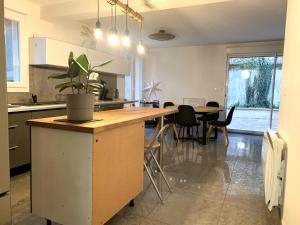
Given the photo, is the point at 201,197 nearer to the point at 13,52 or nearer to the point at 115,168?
the point at 115,168

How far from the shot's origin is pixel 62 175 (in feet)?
5.82

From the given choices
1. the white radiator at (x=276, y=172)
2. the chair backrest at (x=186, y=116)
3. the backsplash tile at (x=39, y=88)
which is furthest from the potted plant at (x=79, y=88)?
the chair backrest at (x=186, y=116)

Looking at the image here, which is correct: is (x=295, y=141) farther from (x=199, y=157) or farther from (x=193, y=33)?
(x=193, y=33)

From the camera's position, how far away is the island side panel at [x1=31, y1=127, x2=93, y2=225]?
5.51ft

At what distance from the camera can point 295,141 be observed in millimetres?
1745

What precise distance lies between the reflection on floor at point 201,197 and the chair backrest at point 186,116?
996 millimetres

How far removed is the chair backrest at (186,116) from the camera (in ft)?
16.5

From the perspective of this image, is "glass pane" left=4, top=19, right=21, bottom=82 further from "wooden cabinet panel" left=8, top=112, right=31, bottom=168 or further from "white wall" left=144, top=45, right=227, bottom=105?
"white wall" left=144, top=45, right=227, bottom=105

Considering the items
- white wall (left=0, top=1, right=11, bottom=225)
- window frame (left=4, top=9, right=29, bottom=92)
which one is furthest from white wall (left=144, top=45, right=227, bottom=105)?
white wall (left=0, top=1, right=11, bottom=225)

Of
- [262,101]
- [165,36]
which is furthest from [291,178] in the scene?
[262,101]

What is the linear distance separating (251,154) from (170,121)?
186 cm

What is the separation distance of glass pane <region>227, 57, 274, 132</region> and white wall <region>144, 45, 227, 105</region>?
32 centimetres

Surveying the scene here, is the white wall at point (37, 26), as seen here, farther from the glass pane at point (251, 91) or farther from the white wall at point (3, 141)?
the glass pane at point (251, 91)

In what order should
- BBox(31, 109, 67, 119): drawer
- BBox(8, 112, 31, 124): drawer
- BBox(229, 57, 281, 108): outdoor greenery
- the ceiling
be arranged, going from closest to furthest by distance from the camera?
1. BBox(8, 112, 31, 124): drawer
2. BBox(31, 109, 67, 119): drawer
3. the ceiling
4. BBox(229, 57, 281, 108): outdoor greenery
